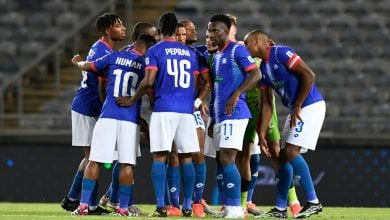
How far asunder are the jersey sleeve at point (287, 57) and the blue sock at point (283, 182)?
111 centimetres

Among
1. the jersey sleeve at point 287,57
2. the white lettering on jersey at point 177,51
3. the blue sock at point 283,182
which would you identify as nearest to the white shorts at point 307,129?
the blue sock at point 283,182

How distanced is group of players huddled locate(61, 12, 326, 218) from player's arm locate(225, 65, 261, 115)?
0.03ft

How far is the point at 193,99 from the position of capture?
38.6 feet

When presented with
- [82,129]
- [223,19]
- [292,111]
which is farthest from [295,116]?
[82,129]

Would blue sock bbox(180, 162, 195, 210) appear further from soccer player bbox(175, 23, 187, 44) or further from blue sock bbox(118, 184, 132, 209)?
→ soccer player bbox(175, 23, 187, 44)

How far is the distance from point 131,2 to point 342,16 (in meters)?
4.11

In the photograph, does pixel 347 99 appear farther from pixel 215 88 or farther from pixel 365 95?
pixel 215 88

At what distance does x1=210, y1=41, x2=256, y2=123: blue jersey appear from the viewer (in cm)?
1145

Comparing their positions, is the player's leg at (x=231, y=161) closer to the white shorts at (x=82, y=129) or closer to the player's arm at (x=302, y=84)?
the player's arm at (x=302, y=84)

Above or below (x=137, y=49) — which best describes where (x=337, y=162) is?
below

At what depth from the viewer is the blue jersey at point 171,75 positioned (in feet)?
37.9

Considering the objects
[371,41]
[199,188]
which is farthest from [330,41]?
[199,188]

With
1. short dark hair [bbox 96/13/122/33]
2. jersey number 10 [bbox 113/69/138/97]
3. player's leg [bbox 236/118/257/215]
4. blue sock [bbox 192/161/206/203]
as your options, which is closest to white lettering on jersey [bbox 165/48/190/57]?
jersey number 10 [bbox 113/69/138/97]

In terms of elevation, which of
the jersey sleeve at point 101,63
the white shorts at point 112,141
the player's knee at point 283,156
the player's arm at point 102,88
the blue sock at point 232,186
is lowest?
the blue sock at point 232,186
